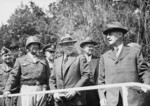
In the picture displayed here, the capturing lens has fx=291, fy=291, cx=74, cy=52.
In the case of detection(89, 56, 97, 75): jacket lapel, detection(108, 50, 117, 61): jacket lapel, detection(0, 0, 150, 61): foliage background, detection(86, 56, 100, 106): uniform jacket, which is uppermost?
detection(0, 0, 150, 61): foliage background

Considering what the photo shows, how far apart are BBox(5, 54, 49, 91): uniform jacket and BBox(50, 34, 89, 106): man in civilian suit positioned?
0.49 metres

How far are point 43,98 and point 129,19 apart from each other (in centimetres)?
751

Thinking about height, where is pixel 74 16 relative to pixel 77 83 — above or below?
above

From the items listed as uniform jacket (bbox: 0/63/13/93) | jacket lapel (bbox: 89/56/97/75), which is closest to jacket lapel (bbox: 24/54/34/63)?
jacket lapel (bbox: 89/56/97/75)

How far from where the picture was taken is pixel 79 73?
17.2ft

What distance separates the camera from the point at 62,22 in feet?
48.8

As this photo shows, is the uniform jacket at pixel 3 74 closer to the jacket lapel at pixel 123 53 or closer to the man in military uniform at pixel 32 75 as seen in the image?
the man in military uniform at pixel 32 75

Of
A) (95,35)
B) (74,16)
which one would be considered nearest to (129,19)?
(95,35)

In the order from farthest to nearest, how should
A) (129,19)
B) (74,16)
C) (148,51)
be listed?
(74,16) → (129,19) → (148,51)

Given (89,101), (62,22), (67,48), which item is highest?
(62,22)

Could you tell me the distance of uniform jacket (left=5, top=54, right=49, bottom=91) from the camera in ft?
19.0

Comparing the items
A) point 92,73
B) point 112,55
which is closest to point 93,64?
point 92,73

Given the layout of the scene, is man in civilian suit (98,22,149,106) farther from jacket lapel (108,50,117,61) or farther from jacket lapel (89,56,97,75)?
jacket lapel (89,56,97,75)

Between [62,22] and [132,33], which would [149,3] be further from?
[62,22]
